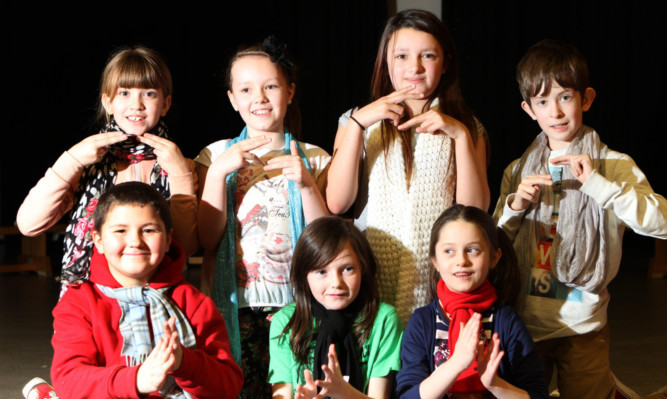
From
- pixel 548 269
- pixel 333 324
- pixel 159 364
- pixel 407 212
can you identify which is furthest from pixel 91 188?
pixel 548 269

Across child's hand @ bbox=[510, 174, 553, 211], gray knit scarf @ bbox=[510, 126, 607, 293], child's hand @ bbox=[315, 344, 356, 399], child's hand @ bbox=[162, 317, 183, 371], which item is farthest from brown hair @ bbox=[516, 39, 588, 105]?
child's hand @ bbox=[162, 317, 183, 371]

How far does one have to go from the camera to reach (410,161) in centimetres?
207

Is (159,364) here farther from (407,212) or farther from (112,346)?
(407,212)

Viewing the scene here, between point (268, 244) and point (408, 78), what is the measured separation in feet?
2.06

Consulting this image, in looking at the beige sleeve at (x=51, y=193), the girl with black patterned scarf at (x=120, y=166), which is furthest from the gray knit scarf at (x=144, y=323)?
the beige sleeve at (x=51, y=193)

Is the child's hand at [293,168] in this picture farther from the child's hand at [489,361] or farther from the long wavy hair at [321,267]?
the child's hand at [489,361]

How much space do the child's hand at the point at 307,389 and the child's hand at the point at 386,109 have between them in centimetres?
72

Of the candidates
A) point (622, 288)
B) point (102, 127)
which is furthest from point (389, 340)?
point (622, 288)

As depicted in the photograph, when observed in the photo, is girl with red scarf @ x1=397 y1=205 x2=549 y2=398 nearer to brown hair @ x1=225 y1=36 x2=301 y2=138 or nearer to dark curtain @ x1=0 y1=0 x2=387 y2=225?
brown hair @ x1=225 y1=36 x2=301 y2=138

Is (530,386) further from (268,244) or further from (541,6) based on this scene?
(541,6)

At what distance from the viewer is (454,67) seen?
2131 millimetres

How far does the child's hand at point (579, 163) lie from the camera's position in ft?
6.59

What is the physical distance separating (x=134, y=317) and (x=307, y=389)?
46 cm

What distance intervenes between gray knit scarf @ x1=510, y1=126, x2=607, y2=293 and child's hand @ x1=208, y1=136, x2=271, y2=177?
33.2 inches
